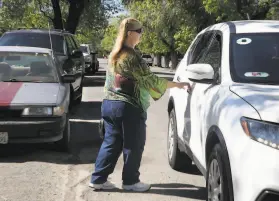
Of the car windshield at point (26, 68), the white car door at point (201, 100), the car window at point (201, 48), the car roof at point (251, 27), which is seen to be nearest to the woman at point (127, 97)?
the white car door at point (201, 100)

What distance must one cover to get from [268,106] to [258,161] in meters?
0.44

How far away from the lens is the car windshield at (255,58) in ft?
13.9

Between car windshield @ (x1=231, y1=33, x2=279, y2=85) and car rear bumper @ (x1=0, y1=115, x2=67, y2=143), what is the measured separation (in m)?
2.91

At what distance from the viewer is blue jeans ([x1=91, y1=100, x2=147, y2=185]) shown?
4883mm

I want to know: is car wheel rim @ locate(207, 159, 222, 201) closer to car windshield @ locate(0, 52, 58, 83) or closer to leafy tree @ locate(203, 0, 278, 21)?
car windshield @ locate(0, 52, 58, 83)

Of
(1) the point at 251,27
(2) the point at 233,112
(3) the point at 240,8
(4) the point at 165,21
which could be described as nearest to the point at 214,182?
(2) the point at 233,112

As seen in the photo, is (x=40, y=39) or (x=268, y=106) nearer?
(x=268, y=106)

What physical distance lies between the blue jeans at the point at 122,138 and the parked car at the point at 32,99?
155cm

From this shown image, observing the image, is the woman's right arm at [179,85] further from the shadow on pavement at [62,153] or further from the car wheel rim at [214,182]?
the shadow on pavement at [62,153]

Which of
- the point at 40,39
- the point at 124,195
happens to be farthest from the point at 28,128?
the point at 40,39

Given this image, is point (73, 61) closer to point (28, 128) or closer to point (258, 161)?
point (28, 128)

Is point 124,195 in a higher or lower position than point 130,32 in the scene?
lower

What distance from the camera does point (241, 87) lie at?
3.90 m

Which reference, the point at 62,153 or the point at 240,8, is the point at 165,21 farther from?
the point at 62,153
